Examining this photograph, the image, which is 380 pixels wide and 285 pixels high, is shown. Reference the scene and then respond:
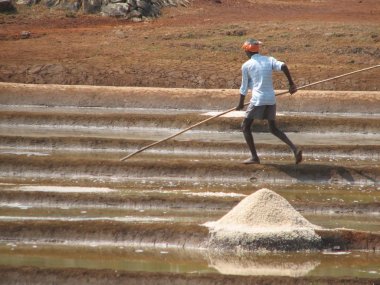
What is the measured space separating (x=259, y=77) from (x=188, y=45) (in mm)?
15800

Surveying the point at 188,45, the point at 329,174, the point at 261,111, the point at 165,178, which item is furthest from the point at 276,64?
the point at 188,45

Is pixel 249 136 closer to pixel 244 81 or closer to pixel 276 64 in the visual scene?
pixel 244 81

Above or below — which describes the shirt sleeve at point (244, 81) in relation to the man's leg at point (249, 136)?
above

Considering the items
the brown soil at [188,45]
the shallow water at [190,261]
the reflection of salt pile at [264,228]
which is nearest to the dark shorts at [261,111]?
the reflection of salt pile at [264,228]

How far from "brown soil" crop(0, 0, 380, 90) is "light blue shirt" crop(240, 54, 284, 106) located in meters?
11.2

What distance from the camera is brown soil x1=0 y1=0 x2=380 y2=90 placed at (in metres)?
27.3

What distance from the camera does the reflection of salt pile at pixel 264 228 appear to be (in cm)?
1167

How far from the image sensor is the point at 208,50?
3053 cm

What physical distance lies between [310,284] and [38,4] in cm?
2835

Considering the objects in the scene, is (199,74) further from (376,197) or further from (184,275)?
(184,275)

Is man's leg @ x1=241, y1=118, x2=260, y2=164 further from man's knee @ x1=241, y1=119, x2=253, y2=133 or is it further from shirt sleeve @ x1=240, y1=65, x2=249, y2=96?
shirt sleeve @ x1=240, y1=65, x2=249, y2=96

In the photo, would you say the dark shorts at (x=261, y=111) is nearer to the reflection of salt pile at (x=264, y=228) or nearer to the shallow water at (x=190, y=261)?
the reflection of salt pile at (x=264, y=228)

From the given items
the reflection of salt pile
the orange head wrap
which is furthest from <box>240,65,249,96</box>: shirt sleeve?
the reflection of salt pile

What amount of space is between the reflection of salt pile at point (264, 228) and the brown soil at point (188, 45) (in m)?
14.8
